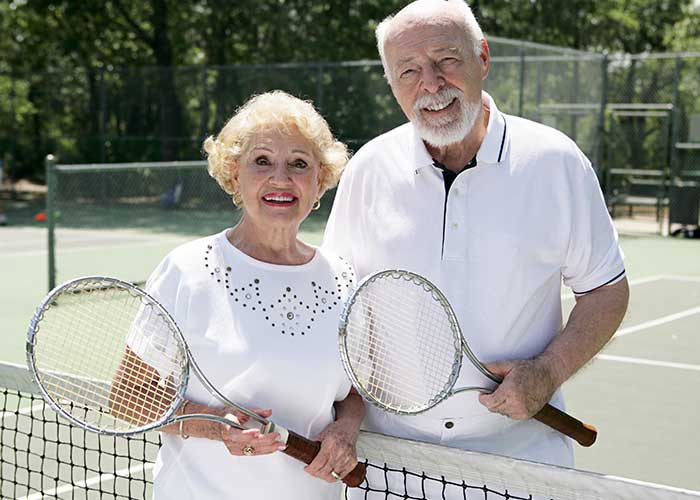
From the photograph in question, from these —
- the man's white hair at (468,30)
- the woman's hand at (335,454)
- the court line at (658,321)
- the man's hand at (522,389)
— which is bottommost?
the court line at (658,321)

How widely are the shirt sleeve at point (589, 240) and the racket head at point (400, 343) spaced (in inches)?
14.1

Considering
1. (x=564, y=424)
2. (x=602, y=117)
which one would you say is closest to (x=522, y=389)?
(x=564, y=424)

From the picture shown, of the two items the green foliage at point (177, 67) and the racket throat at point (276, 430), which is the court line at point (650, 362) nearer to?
the racket throat at point (276, 430)

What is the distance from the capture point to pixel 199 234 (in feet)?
50.1

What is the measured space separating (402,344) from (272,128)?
627 millimetres

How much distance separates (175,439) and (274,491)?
0.27 metres

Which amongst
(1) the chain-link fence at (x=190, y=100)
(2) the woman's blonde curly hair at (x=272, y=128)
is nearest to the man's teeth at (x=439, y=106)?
(2) the woman's blonde curly hair at (x=272, y=128)

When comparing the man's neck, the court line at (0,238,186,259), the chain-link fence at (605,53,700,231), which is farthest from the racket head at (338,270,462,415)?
the chain-link fence at (605,53,700,231)

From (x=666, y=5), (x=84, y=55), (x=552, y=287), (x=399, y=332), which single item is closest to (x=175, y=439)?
(x=399, y=332)

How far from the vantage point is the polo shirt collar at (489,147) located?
2652mm

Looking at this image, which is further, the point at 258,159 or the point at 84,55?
the point at 84,55

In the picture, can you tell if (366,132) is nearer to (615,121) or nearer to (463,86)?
(615,121)

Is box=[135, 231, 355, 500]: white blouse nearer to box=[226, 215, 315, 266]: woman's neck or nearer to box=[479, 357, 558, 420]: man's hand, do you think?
box=[226, 215, 315, 266]: woman's neck

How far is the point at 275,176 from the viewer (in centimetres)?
254
